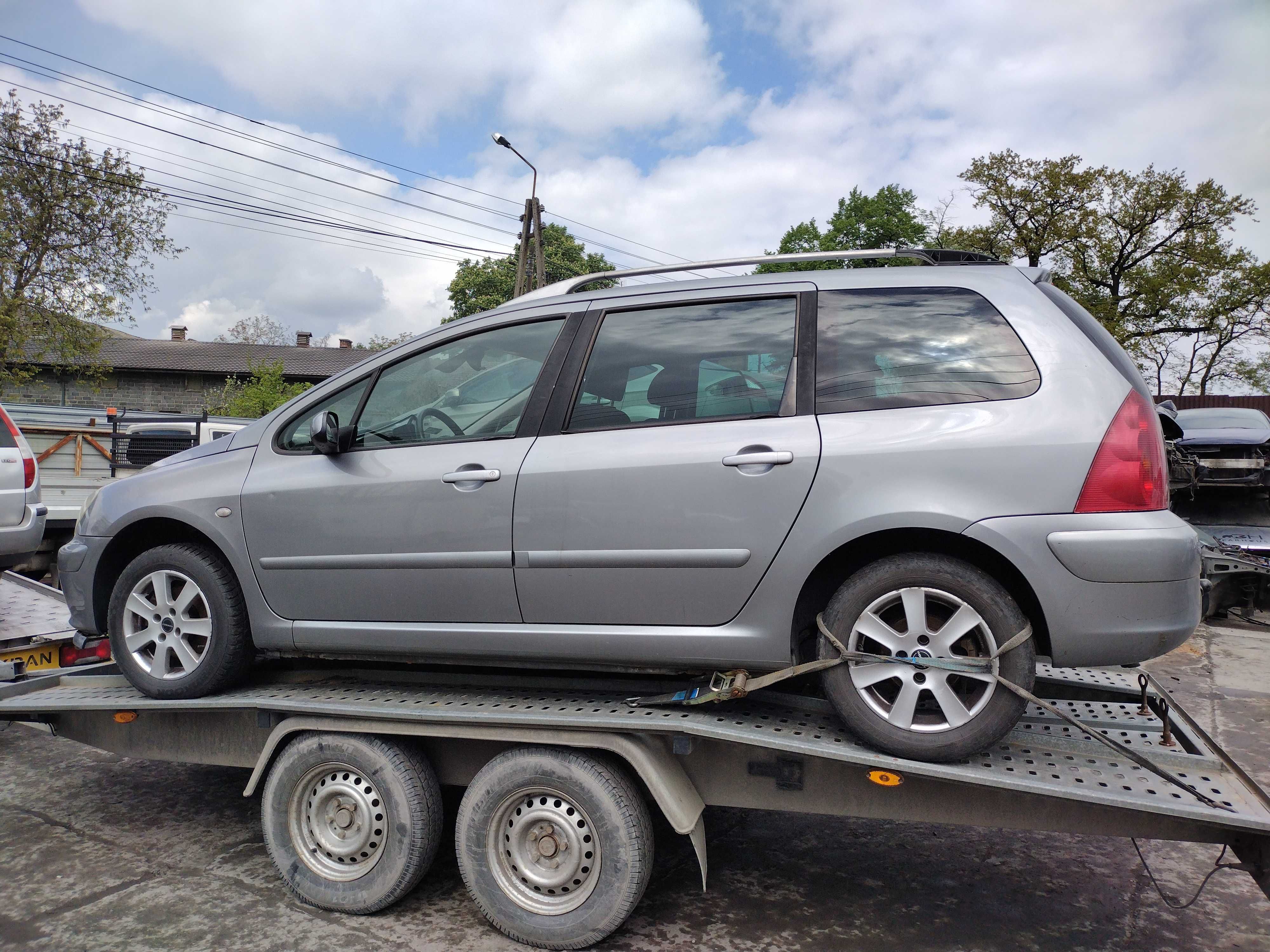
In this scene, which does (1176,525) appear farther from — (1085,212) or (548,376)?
(1085,212)

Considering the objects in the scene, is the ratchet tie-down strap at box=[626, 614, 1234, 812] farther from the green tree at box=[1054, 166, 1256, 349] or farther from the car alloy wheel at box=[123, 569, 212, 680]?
the green tree at box=[1054, 166, 1256, 349]

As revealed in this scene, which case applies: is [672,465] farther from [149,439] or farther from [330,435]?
[149,439]

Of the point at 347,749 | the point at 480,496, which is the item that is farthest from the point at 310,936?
the point at 480,496

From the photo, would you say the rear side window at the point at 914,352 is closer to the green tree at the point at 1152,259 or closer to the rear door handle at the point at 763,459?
the rear door handle at the point at 763,459

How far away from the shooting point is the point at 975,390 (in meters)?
2.79

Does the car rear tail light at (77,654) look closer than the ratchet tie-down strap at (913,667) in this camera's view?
No

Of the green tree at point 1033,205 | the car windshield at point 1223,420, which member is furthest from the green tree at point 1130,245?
the car windshield at point 1223,420

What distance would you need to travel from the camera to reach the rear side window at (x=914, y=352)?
2.79 m

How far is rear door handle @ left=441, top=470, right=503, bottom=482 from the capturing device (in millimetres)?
3205

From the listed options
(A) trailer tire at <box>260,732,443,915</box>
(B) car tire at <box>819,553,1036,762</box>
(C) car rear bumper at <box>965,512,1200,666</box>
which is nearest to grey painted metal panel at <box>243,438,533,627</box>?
(A) trailer tire at <box>260,732,443,915</box>

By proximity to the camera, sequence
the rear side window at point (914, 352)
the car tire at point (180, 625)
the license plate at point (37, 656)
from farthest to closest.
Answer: the license plate at point (37, 656) < the car tire at point (180, 625) < the rear side window at point (914, 352)

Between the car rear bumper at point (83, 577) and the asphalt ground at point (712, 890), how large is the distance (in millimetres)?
915

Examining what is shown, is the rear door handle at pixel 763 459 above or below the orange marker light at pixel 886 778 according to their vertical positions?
above

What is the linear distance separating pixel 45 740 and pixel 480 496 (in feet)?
12.5
